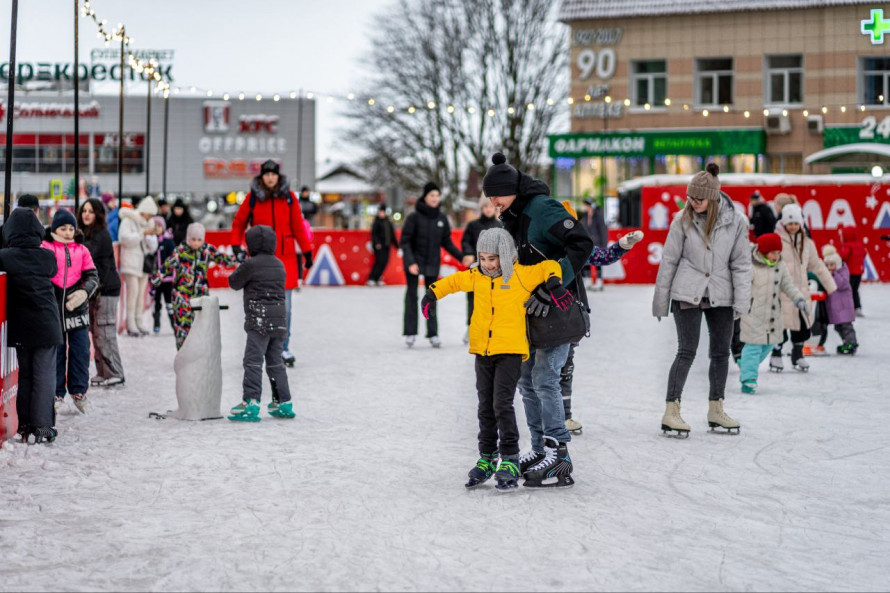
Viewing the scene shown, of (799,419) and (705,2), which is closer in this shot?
(799,419)

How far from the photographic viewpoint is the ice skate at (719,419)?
775 centimetres

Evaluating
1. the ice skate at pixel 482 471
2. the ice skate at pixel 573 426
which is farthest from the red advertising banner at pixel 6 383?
the ice skate at pixel 573 426

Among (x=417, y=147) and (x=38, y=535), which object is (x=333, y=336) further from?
(x=417, y=147)

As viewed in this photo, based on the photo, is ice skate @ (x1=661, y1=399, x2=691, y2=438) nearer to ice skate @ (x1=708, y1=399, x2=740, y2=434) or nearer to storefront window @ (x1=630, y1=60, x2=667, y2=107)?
ice skate @ (x1=708, y1=399, x2=740, y2=434)

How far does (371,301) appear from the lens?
20.9 meters

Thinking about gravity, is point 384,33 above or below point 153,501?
above

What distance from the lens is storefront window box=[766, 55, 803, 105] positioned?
3500 cm

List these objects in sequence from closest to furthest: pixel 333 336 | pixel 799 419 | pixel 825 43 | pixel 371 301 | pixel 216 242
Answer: pixel 799 419
pixel 333 336
pixel 371 301
pixel 216 242
pixel 825 43

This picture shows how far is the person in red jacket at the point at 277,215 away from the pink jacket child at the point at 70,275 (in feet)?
8.64

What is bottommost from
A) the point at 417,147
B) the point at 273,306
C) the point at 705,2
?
the point at 273,306

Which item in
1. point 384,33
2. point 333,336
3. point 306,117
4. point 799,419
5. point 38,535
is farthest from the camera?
point 306,117

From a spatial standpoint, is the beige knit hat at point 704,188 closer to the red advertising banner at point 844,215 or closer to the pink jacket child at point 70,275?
the pink jacket child at point 70,275

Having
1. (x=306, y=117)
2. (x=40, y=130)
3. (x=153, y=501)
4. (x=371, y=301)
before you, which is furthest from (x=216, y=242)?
(x=40, y=130)

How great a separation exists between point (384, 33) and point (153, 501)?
35.6 meters
